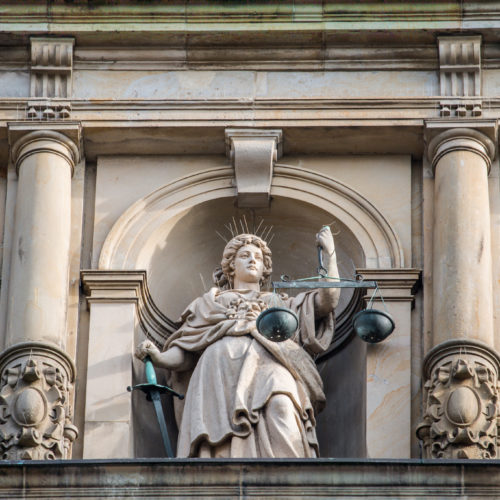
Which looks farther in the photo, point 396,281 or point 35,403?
point 396,281

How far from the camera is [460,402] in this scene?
1692cm

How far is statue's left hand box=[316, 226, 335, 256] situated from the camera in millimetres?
17547

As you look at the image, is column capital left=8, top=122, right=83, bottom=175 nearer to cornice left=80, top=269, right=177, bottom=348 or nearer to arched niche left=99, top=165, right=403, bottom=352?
arched niche left=99, top=165, right=403, bottom=352

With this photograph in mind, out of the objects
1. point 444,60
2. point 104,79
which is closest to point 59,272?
point 104,79

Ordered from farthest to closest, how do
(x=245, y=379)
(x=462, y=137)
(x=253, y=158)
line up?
(x=253, y=158) < (x=462, y=137) < (x=245, y=379)

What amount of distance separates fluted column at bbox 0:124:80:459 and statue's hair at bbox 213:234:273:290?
A: 120 cm

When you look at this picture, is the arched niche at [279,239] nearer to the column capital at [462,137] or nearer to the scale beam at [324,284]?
the scale beam at [324,284]

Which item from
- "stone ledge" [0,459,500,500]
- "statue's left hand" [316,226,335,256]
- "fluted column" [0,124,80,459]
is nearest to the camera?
"stone ledge" [0,459,500,500]

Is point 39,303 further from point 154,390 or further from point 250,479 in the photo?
point 250,479

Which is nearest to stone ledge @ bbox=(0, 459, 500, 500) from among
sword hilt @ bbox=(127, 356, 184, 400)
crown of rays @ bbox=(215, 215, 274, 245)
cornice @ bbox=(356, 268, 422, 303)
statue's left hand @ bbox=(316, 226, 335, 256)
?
sword hilt @ bbox=(127, 356, 184, 400)

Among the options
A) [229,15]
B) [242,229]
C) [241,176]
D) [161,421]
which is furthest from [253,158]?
[161,421]

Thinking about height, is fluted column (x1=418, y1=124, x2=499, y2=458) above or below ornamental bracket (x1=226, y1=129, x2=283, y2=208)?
below

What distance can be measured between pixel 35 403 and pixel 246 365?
149cm

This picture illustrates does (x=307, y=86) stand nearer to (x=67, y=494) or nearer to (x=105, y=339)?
(x=105, y=339)
